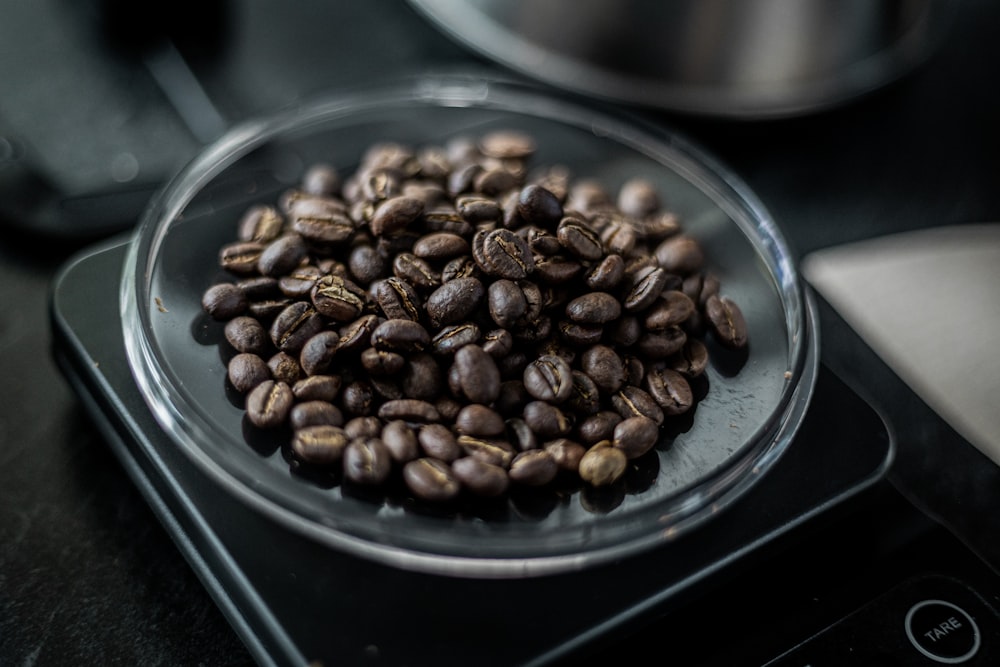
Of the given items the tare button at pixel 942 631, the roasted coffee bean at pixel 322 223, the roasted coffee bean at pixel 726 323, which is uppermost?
the roasted coffee bean at pixel 322 223

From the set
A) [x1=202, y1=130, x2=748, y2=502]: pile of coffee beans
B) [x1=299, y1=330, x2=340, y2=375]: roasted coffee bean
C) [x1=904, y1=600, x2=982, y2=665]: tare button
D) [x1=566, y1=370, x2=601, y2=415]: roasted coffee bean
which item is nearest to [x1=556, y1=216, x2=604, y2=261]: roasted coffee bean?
[x1=202, y1=130, x2=748, y2=502]: pile of coffee beans

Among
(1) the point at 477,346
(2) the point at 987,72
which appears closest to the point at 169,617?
(1) the point at 477,346

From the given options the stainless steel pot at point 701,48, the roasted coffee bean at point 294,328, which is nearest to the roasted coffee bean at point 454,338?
the roasted coffee bean at point 294,328

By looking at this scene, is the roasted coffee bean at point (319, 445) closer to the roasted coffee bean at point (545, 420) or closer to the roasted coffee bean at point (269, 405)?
the roasted coffee bean at point (269, 405)

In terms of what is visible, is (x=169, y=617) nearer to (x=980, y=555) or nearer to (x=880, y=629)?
(x=880, y=629)

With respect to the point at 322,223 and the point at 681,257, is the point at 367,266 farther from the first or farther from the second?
the point at 681,257

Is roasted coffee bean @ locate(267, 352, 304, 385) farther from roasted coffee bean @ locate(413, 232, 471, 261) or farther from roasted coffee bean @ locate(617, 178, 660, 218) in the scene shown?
roasted coffee bean @ locate(617, 178, 660, 218)

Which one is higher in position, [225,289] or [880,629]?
[225,289]
